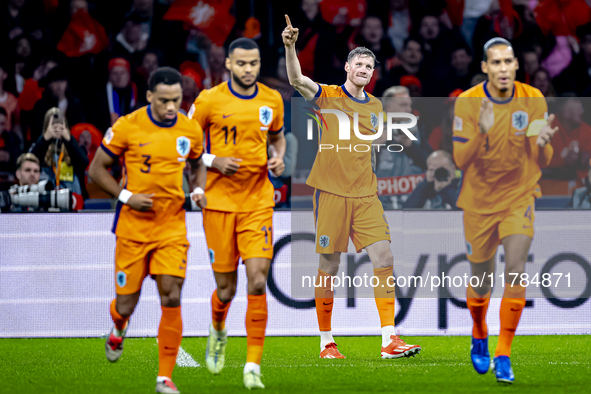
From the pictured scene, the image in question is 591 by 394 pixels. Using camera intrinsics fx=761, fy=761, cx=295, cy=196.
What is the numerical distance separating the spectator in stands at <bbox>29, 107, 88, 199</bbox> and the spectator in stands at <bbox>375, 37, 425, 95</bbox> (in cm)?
390

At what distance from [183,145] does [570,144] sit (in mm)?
5712

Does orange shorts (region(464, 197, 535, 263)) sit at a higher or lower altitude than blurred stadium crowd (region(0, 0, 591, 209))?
lower

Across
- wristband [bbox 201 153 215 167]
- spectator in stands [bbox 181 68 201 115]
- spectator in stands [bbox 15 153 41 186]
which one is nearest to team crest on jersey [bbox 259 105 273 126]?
→ wristband [bbox 201 153 215 167]

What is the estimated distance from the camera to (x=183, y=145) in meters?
5.14

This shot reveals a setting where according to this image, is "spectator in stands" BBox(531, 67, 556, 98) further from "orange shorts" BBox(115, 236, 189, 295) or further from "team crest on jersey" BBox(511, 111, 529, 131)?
"orange shorts" BBox(115, 236, 189, 295)

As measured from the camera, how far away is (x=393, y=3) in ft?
34.9

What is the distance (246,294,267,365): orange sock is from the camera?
16.6 feet

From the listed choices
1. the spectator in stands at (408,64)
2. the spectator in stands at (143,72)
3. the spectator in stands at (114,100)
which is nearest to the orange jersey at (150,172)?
the spectator in stands at (114,100)

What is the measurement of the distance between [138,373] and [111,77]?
16.4 ft

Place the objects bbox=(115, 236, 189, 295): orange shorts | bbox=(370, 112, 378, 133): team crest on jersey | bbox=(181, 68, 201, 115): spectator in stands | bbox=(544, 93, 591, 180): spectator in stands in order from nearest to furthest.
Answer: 1. bbox=(115, 236, 189, 295): orange shorts
2. bbox=(370, 112, 378, 133): team crest on jersey
3. bbox=(544, 93, 591, 180): spectator in stands
4. bbox=(181, 68, 201, 115): spectator in stands

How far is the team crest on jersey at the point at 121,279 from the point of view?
16.8 feet

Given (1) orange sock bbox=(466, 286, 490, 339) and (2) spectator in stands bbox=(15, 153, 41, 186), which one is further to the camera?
(2) spectator in stands bbox=(15, 153, 41, 186)

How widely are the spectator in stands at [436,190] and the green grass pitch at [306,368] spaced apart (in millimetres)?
1382

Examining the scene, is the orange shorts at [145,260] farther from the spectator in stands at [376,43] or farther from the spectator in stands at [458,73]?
the spectator in stands at [458,73]
